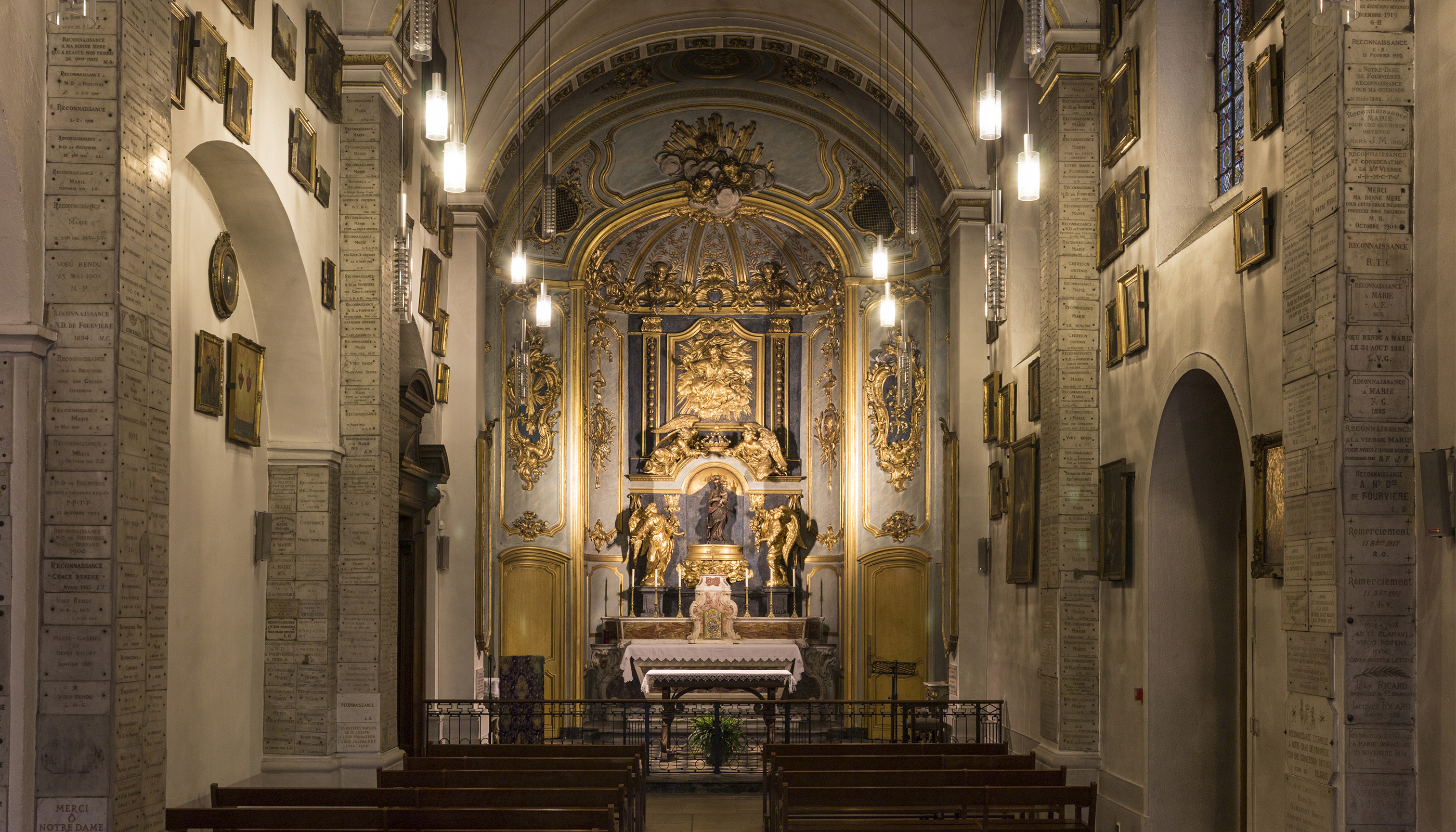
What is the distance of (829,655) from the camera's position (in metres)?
20.2

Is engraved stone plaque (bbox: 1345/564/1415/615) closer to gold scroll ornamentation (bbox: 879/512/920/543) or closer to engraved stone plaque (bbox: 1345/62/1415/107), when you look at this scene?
engraved stone plaque (bbox: 1345/62/1415/107)

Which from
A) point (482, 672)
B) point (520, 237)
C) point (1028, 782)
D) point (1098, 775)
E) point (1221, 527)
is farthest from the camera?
point (482, 672)

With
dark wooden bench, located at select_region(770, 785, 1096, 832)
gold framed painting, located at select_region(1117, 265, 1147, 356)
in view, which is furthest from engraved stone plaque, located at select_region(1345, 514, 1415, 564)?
gold framed painting, located at select_region(1117, 265, 1147, 356)

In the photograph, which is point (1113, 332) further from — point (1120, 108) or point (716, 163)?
point (716, 163)

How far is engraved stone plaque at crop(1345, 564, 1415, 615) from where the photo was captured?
6.51 metres

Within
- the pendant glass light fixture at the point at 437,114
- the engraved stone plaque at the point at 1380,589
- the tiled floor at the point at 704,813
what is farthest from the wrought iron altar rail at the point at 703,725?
the engraved stone plaque at the point at 1380,589

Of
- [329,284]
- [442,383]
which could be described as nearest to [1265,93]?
[329,284]

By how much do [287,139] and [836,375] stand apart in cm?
1179

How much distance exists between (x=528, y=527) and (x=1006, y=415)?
744 centimetres

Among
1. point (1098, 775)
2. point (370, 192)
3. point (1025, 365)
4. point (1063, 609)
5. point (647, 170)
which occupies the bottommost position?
point (1098, 775)

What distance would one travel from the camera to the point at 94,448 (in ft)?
22.5

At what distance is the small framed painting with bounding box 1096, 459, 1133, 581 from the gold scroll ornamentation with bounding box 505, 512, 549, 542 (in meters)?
10.2

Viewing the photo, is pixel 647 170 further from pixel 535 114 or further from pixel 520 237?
pixel 520 237

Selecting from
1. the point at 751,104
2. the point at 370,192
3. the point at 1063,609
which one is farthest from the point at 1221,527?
the point at 751,104
